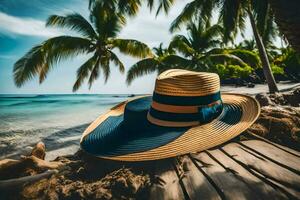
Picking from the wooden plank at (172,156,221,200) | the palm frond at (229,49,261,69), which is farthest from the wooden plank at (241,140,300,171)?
the palm frond at (229,49,261,69)

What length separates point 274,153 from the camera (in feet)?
7.55

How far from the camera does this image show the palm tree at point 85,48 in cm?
910

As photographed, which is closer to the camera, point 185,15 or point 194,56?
point 185,15

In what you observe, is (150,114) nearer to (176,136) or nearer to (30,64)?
(176,136)

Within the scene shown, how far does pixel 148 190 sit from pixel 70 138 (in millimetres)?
5394

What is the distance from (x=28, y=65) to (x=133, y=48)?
483 centimetres

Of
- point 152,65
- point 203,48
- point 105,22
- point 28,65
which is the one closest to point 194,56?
point 203,48

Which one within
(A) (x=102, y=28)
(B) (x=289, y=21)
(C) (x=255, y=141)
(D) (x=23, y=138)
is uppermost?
(A) (x=102, y=28)

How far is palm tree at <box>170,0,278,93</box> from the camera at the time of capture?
29.6 ft

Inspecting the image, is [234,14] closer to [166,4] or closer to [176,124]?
[166,4]

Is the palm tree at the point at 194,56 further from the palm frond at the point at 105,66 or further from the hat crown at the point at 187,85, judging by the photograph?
the hat crown at the point at 187,85

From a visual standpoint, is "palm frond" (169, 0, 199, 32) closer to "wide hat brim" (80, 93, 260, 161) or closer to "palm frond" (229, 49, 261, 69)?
"palm frond" (229, 49, 261, 69)

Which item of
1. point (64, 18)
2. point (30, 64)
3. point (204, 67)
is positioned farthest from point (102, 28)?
point (204, 67)

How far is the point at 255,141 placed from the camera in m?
2.72
